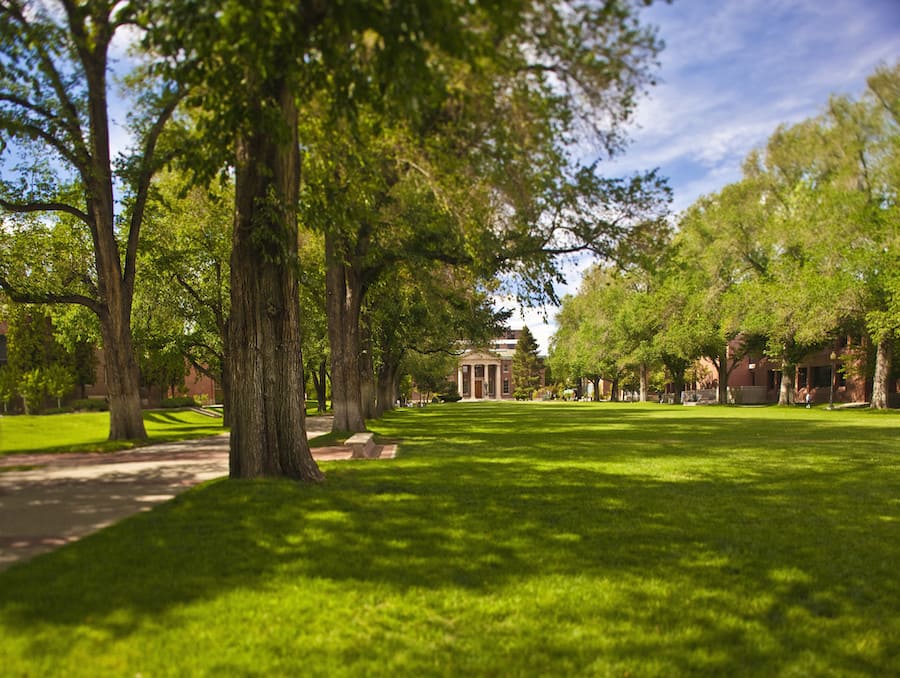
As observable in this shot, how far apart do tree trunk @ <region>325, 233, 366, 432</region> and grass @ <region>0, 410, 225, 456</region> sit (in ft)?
15.8

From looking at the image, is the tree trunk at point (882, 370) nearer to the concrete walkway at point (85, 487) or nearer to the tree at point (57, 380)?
the concrete walkway at point (85, 487)

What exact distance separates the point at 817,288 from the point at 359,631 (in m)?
38.0

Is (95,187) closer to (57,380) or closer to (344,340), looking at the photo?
(344,340)

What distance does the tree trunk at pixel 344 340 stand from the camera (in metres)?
19.8

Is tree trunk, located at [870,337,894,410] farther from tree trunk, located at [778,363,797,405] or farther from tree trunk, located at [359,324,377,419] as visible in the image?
tree trunk, located at [359,324,377,419]

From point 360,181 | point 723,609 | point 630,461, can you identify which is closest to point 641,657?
point 723,609

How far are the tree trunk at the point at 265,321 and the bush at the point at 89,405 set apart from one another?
37.8m

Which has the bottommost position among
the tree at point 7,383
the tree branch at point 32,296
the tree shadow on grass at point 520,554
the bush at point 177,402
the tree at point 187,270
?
the bush at point 177,402

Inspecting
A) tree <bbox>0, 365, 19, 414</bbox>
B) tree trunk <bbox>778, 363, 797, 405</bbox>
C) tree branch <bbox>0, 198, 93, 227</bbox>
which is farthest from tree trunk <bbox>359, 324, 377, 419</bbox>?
tree trunk <bbox>778, 363, 797, 405</bbox>

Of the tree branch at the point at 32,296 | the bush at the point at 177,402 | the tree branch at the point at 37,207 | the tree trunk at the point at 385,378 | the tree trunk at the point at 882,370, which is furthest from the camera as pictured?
the bush at the point at 177,402

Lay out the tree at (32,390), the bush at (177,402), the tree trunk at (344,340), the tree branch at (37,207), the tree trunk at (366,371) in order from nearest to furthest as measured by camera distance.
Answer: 1. the tree branch at (37,207)
2. the tree trunk at (344,340)
3. the tree trunk at (366,371)
4. the tree at (32,390)
5. the bush at (177,402)

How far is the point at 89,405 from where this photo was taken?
142 ft

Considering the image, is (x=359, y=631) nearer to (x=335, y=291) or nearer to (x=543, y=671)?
(x=543, y=671)

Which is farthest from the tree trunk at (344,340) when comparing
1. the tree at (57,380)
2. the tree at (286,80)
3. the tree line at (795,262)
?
the tree at (57,380)
